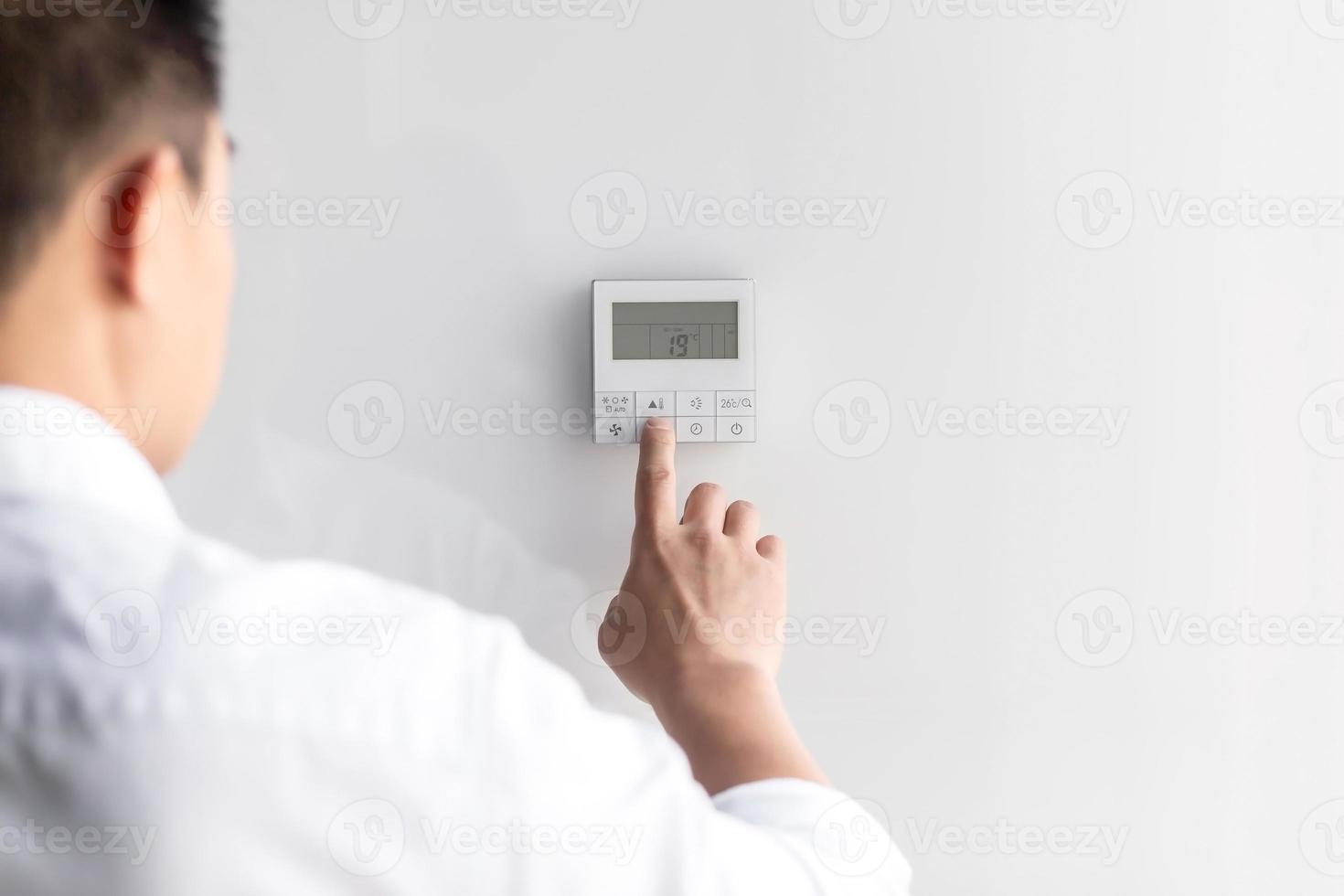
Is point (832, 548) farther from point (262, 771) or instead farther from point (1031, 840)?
point (262, 771)

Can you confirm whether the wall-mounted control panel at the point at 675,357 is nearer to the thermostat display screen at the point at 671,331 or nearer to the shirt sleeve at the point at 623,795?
the thermostat display screen at the point at 671,331

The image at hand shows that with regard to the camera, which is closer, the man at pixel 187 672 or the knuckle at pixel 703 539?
the man at pixel 187 672

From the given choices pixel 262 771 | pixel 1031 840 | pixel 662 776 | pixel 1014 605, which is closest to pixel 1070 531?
pixel 1014 605

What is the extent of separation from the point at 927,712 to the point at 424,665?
0.36 metres

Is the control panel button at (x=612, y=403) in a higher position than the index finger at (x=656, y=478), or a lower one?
higher

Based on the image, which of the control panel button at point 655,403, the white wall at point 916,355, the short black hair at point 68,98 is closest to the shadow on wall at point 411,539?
the white wall at point 916,355

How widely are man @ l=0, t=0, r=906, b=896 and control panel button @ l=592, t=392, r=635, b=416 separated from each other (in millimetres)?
202

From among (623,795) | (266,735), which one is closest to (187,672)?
(266,735)

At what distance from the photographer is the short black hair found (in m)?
0.38

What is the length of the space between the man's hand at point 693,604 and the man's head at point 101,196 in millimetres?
265

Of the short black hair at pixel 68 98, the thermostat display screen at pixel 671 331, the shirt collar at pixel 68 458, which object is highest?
the short black hair at pixel 68 98

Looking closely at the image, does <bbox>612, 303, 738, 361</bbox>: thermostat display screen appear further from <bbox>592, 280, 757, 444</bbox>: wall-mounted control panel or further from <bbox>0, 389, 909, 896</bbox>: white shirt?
<bbox>0, 389, 909, 896</bbox>: white shirt

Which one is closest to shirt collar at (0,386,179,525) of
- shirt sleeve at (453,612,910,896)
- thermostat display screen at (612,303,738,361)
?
shirt sleeve at (453,612,910,896)

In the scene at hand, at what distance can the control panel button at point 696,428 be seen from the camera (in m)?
0.57
